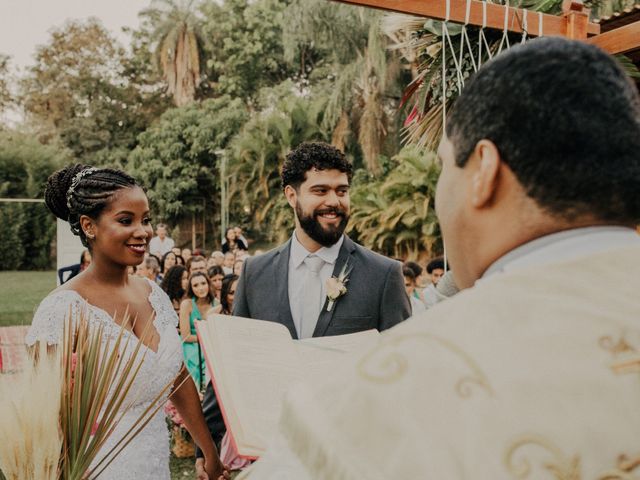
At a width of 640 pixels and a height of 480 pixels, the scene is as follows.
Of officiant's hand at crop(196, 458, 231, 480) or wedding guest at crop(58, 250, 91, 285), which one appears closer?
officiant's hand at crop(196, 458, 231, 480)

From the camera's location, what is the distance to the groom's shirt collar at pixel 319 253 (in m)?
3.12

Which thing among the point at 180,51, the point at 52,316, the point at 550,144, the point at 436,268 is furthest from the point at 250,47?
the point at 550,144

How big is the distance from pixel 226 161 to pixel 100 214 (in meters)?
24.0

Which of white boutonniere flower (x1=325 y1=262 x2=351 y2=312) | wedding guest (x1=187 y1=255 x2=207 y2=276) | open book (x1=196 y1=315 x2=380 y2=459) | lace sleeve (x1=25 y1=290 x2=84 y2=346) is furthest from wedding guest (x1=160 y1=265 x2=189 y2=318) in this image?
open book (x1=196 y1=315 x2=380 y2=459)

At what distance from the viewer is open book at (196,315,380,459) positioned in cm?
146

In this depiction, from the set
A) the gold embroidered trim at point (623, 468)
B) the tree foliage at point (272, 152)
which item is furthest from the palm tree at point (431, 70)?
the tree foliage at point (272, 152)

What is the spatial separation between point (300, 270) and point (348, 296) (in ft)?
1.03

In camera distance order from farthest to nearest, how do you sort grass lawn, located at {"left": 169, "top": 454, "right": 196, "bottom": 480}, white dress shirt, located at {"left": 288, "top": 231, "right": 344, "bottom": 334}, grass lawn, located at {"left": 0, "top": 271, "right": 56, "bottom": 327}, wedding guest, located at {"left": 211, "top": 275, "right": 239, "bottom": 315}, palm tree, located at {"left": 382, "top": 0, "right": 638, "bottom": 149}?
grass lawn, located at {"left": 0, "top": 271, "right": 56, "bottom": 327}, wedding guest, located at {"left": 211, "top": 275, "right": 239, "bottom": 315}, grass lawn, located at {"left": 169, "top": 454, "right": 196, "bottom": 480}, palm tree, located at {"left": 382, "top": 0, "right": 638, "bottom": 149}, white dress shirt, located at {"left": 288, "top": 231, "right": 344, "bottom": 334}

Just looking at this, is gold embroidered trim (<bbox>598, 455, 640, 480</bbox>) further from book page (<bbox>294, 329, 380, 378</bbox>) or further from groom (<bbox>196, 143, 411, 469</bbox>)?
groom (<bbox>196, 143, 411, 469</bbox>)

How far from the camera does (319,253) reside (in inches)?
124

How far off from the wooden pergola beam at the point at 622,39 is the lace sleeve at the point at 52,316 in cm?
322

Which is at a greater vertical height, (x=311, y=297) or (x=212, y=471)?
(x=311, y=297)

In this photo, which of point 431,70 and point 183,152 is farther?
point 183,152

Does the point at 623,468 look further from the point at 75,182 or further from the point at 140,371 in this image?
the point at 75,182
